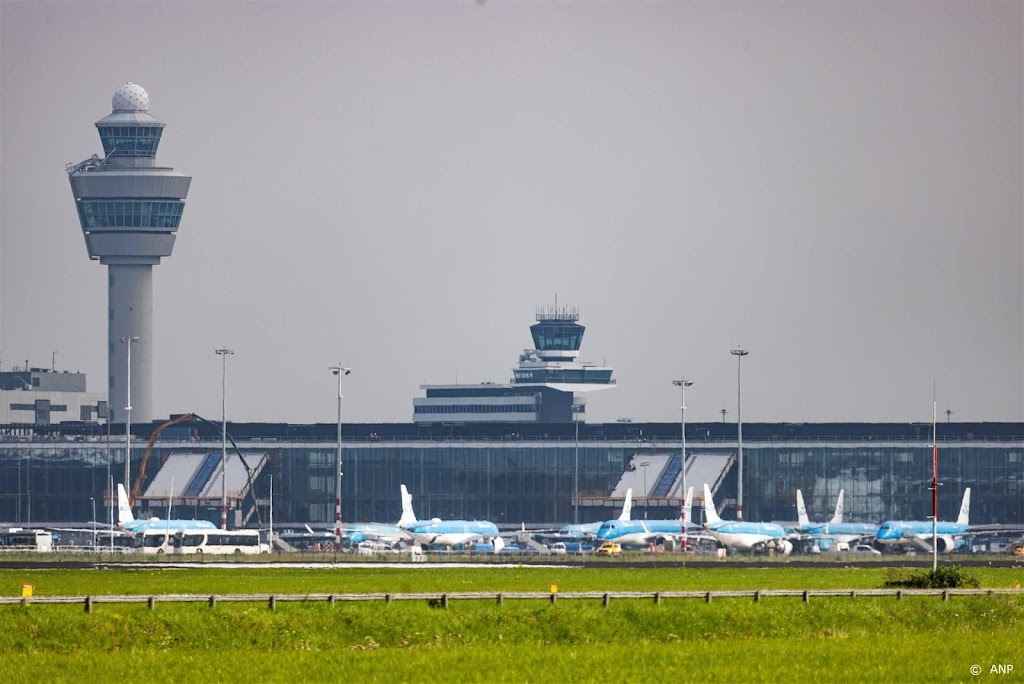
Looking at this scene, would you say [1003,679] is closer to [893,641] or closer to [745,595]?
[893,641]

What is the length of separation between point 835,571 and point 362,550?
235ft

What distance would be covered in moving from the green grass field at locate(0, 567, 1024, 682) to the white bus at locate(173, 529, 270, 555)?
113 metres

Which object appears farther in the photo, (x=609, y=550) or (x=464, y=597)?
(x=609, y=550)

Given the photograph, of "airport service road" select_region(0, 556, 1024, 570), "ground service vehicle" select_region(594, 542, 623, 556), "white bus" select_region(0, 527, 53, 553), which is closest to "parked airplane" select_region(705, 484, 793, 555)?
"ground service vehicle" select_region(594, 542, 623, 556)

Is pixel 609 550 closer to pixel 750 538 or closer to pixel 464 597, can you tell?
pixel 750 538

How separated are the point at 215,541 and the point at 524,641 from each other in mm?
121676

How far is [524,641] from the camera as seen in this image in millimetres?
77500

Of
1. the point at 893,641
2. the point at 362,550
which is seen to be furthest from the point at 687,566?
the point at 893,641

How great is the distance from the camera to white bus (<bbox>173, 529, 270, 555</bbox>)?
193 metres

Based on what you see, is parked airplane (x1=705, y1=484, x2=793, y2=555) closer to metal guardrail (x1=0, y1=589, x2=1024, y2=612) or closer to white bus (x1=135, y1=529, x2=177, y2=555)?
white bus (x1=135, y1=529, x2=177, y2=555)

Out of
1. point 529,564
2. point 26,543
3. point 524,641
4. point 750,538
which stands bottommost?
point 26,543

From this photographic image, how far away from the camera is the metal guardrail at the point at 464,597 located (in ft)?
253

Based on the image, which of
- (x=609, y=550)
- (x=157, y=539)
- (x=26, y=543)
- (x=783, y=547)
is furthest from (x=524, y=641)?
(x=157, y=539)

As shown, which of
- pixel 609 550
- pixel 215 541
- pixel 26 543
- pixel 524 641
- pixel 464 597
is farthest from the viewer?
pixel 215 541
